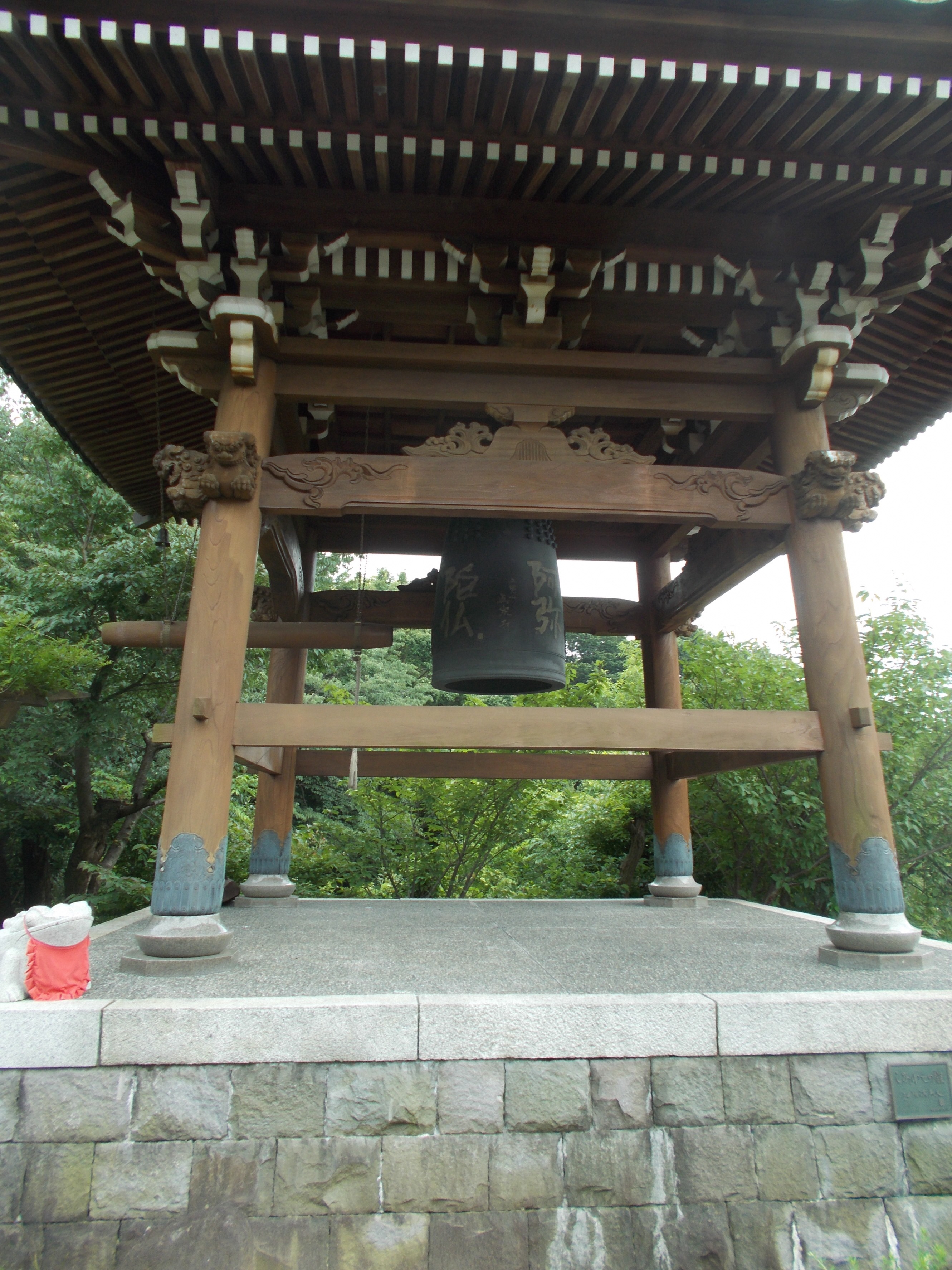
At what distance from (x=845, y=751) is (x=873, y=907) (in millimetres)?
720

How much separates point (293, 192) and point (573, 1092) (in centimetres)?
424

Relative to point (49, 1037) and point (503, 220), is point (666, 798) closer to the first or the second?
point (503, 220)

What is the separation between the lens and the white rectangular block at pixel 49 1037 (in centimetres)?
249

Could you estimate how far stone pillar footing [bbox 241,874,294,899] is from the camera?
6.00 m

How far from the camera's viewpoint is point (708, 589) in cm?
565

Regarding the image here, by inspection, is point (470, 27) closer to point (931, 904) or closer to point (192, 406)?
point (192, 406)

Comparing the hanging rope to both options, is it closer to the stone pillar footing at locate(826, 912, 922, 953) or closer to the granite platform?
the granite platform

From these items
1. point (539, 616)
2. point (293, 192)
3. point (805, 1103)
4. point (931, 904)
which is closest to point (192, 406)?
point (293, 192)

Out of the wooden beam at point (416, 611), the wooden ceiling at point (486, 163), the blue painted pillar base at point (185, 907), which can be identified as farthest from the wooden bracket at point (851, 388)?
the blue painted pillar base at point (185, 907)

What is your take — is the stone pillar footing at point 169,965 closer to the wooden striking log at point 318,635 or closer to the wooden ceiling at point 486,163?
the wooden striking log at point 318,635

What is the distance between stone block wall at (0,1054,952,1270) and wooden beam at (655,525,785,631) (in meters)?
3.14

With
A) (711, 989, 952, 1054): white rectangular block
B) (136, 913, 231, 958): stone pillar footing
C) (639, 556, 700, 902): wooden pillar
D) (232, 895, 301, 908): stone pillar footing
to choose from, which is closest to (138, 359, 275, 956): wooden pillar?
(136, 913, 231, 958): stone pillar footing

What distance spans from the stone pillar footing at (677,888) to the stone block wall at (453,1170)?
343 cm

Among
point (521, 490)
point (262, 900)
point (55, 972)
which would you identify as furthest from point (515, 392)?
point (262, 900)
